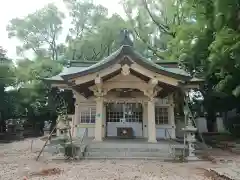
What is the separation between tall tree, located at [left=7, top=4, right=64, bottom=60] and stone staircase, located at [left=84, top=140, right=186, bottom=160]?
22.3 metres

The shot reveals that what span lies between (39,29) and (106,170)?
1032 inches

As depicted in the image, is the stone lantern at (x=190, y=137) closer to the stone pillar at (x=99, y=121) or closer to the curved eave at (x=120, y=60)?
the curved eave at (x=120, y=60)

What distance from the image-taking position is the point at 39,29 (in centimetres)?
3011

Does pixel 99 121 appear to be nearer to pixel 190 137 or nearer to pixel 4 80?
pixel 190 137

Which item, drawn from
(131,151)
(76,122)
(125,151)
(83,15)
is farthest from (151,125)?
(83,15)

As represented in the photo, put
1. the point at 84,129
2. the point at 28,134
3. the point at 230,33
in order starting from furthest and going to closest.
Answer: the point at 28,134, the point at 84,129, the point at 230,33

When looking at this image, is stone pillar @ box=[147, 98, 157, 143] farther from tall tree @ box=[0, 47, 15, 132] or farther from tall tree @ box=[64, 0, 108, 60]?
tall tree @ box=[64, 0, 108, 60]

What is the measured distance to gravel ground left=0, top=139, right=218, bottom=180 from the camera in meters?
6.64

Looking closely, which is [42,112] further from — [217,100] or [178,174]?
[178,174]

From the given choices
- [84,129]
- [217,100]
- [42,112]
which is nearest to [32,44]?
[42,112]

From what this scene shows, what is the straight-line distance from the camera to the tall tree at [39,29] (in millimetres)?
29625

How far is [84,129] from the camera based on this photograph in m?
13.9

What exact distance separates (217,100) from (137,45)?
40.0 ft

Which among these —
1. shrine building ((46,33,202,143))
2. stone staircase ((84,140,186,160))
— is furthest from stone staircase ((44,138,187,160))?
shrine building ((46,33,202,143))
